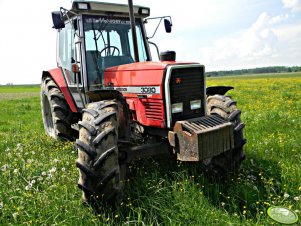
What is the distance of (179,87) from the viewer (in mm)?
4004

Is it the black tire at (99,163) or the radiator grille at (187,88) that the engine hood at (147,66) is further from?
the black tire at (99,163)

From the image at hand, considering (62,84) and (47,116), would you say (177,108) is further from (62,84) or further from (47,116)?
(47,116)

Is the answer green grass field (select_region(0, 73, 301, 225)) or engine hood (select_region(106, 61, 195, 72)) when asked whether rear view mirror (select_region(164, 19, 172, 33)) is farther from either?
green grass field (select_region(0, 73, 301, 225))

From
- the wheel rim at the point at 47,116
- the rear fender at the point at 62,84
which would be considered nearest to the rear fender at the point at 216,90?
the rear fender at the point at 62,84

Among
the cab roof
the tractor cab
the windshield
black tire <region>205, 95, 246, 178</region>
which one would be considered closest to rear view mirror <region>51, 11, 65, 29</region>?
the tractor cab

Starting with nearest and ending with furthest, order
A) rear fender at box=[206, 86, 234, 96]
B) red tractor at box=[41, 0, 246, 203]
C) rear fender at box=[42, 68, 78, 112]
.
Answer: red tractor at box=[41, 0, 246, 203] < rear fender at box=[206, 86, 234, 96] < rear fender at box=[42, 68, 78, 112]

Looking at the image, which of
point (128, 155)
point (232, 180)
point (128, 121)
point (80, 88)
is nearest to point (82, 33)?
point (80, 88)

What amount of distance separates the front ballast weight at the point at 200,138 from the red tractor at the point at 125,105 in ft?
0.04

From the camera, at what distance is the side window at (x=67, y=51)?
550 cm

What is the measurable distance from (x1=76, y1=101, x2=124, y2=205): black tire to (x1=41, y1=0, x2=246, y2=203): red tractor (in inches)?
0.4

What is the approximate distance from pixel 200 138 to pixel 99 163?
111cm

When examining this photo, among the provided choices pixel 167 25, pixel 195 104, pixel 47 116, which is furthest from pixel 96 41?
pixel 47 116

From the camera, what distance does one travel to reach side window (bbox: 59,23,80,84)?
5.50 metres

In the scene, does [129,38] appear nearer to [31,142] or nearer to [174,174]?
[174,174]
